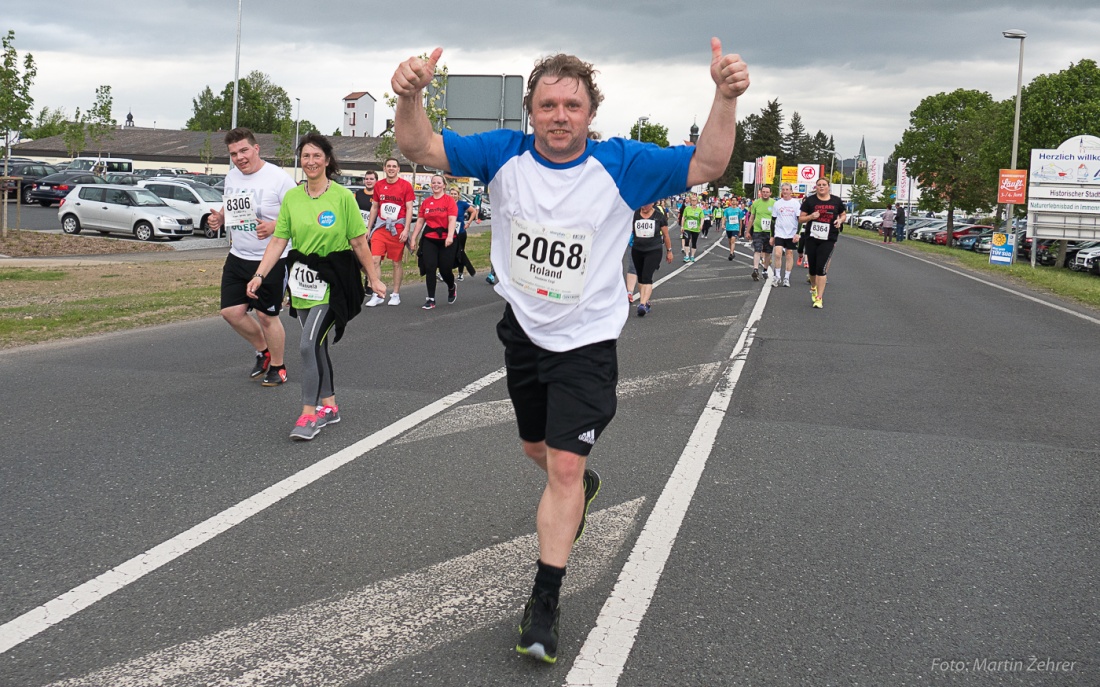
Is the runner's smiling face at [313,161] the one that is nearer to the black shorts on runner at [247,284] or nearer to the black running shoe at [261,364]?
the black shorts on runner at [247,284]

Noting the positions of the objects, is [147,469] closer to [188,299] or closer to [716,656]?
[716,656]

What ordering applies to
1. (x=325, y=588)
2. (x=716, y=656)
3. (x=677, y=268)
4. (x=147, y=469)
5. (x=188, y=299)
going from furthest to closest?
(x=677, y=268) < (x=188, y=299) < (x=147, y=469) < (x=325, y=588) < (x=716, y=656)

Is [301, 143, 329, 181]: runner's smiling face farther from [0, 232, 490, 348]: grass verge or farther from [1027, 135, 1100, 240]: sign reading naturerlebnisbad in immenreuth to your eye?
[1027, 135, 1100, 240]: sign reading naturerlebnisbad in immenreuth

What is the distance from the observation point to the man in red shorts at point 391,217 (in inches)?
550

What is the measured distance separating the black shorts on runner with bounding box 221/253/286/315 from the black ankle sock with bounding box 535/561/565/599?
464cm

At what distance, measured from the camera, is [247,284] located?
748 centimetres

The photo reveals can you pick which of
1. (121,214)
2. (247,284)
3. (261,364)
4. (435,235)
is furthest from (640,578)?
(121,214)

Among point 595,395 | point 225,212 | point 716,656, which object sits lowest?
point 716,656

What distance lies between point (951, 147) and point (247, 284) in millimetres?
58718

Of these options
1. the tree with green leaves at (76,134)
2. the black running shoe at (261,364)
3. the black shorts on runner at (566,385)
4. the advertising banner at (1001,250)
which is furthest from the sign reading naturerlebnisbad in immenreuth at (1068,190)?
the tree with green leaves at (76,134)

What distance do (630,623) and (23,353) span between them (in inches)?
305

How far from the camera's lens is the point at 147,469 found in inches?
215

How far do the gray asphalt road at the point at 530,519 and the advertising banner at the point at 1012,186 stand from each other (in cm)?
2569

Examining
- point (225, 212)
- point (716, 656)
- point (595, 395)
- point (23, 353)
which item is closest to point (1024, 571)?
point (716, 656)
